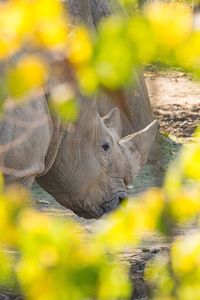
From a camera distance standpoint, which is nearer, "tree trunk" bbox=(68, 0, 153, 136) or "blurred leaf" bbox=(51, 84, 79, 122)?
"blurred leaf" bbox=(51, 84, 79, 122)

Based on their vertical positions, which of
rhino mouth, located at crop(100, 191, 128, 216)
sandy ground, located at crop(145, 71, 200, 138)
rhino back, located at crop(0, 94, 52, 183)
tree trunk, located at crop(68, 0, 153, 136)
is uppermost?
rhino back, located at crop(0, 94, 52, 183)

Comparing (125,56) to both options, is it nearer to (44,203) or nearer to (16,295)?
(16,295)

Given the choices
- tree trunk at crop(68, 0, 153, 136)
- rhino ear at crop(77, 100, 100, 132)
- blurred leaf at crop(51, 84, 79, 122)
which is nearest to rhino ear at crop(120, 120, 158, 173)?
rhino ear at crop(77, 100, 100, 132)

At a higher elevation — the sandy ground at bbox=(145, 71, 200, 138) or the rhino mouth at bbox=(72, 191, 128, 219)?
the rhino mouth at bbox=(72, 191, 128, 219)

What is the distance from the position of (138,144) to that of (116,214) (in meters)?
5.33

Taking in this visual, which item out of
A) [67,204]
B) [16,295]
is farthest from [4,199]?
[67,204]

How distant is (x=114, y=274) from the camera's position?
126 centimetres

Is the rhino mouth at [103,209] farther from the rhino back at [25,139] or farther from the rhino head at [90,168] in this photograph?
the rhino back at [25,139]

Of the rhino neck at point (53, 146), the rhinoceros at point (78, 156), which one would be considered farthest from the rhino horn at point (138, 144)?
the rhino neck at point (53, 146)

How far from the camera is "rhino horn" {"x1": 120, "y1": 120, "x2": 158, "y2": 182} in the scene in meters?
6.49

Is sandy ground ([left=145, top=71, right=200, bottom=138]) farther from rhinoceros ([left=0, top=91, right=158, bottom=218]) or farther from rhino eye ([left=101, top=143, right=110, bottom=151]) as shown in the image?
rhino eye ([left=101, top=143, right=110, bottom=151])

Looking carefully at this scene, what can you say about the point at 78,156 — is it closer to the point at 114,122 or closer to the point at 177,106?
the point at 114,122

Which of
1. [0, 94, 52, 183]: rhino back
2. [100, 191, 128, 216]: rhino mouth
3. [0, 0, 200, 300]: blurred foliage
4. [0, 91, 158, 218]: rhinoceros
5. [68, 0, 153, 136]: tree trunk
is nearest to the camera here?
[0, 0, 200, 300]: blurred foliage

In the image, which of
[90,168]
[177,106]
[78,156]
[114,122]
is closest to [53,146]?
[78,156]
